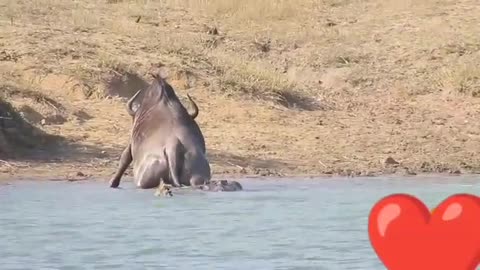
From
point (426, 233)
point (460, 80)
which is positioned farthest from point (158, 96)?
point (426, 233)

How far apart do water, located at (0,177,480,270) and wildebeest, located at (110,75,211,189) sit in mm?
234

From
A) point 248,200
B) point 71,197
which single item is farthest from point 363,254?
point 71,197

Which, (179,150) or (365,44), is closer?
(179,150)

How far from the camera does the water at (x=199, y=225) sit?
744 cm

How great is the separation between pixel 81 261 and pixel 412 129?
25.4ft

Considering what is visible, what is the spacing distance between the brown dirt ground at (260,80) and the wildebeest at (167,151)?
96cm

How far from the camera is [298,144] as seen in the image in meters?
13.7

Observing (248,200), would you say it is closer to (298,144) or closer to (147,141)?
(147,141)

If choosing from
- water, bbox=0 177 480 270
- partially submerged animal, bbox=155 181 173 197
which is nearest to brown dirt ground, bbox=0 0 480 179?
water, bbox=0 177 480 270

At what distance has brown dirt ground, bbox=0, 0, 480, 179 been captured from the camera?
43.3 ft

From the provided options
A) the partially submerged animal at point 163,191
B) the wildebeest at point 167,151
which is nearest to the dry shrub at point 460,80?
the wildebeest at point 167,151

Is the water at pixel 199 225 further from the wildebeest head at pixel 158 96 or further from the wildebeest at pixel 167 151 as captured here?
the wildebeest head at pixel 158 96

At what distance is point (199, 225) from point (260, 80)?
6.94m

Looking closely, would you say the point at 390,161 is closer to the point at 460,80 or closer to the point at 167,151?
the point at 167,151
